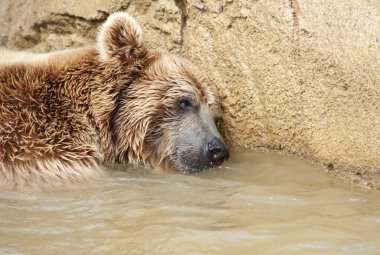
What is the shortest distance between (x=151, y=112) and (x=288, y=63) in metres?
1.29

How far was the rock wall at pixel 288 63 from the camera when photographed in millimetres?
5289

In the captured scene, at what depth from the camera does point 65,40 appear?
758 cm

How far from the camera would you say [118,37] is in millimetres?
5930

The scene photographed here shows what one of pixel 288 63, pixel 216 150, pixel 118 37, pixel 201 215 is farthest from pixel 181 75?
pixel 201 215

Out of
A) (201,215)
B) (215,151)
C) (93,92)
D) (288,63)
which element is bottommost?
(201,215)

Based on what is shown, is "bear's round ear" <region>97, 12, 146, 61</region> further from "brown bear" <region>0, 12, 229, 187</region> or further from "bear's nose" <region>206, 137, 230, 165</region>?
"bear's nose" <region>206, 137, 230, 165</region>

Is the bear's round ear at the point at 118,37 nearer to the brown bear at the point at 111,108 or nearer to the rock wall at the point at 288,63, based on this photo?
the brown bear at the point at 111,108

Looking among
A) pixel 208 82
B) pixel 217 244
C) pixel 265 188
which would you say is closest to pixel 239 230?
pixel 217 244

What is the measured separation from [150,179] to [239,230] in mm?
1625

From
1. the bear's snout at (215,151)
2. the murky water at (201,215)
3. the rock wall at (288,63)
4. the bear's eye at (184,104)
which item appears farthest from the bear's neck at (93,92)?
the rock wall at (288,63)

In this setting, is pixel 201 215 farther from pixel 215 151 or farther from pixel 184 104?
pixel 184 104

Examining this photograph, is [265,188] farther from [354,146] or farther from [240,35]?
[240,35]

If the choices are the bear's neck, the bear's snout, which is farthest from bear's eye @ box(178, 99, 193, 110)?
the bear's neck

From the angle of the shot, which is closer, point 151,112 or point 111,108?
point 111,108
